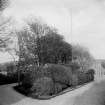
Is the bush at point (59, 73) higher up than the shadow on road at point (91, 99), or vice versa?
the bush at point (59, 73)

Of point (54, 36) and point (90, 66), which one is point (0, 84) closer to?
point (54, 36)

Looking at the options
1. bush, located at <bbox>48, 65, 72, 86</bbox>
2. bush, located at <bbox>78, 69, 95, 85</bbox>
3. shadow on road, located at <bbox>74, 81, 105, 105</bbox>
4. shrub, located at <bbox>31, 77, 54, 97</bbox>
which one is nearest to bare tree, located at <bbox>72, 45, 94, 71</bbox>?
bush, located at <bbox>78, 69, 95, 85</bbox>

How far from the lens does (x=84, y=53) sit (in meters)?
38.3

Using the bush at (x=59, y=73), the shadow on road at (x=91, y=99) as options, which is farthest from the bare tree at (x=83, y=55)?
the shadow on road at (x=91, y=99)

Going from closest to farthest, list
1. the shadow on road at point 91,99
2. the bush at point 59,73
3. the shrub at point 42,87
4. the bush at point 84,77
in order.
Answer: the shadow on road at point 91,99 < the shrub at point 42,87 < the bush at point 59,73 < the bush at point 84,77

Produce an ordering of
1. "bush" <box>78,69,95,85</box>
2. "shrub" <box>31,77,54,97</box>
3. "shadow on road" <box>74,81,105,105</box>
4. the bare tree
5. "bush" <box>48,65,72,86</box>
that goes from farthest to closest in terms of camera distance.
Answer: the bare tree, "bush" <box>78,69,95,85</box>, "bush" <box>48,65,72,86</box>, "shrub" <box>31,77,54,97</box>, "shadow on road" <box>74,81,105,105</box>

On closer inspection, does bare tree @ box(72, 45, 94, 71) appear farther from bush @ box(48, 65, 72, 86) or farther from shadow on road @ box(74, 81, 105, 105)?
shadow on road @ box(74, 81, 105, 105)

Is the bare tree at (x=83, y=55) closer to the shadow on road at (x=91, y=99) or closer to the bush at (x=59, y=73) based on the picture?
the bush at (x=59, y=73)

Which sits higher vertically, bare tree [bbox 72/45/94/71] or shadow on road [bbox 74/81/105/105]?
bare tree [bbox 72/45/94/71]

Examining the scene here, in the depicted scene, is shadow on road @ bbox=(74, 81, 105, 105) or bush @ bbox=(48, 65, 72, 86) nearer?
shadow on road @ bbox=(74, 81, 105, 105)

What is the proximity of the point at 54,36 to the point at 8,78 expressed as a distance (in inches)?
376

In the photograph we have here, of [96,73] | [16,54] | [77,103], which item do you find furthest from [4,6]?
[96,73]

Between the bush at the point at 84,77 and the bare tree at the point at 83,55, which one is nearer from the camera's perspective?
the bush at the point at 84,77

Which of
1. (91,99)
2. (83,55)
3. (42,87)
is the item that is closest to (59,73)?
(42,87)
